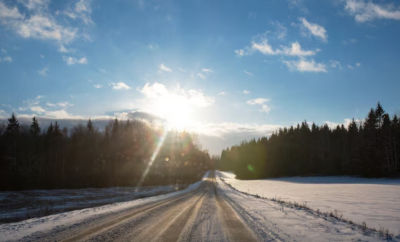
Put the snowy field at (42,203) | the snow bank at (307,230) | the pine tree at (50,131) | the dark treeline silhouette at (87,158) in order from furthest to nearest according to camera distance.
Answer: the pine tree at (50,131) → the dark treeline silhouette at (87,158) → the snowy field at (42,203) → the snow bank at (307,230)

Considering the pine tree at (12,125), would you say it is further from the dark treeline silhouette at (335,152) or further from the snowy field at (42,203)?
the dark treeline silhouette at (335,152)

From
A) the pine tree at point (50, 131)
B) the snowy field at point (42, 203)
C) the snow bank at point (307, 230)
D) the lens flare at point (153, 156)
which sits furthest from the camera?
the pine tree at point (50, 131)

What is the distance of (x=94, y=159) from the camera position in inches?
2761

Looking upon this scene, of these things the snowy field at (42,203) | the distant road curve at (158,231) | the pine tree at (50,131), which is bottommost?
the snowy field at (42,203)

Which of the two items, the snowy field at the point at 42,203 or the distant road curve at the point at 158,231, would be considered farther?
the snowy field at the point at 42,203

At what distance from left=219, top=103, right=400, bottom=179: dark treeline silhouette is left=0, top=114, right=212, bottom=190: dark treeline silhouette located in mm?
Result: 30574

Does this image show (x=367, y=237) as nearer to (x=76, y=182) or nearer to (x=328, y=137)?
(x=76, y=182)

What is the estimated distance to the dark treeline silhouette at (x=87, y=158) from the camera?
4906 cm

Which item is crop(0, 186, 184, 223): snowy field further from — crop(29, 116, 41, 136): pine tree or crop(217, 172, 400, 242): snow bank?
crop(29, 116, 41, 136): pine tree

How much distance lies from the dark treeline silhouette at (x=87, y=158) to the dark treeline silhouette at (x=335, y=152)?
1204 inches

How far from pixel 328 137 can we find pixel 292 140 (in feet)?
39.1

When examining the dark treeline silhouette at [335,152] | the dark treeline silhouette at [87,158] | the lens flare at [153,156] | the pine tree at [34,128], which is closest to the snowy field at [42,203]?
the dark treeline silhouette at [87,158]

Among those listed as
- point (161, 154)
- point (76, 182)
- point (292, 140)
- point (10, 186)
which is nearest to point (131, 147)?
point (161, 154)

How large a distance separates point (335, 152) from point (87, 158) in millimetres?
76395
